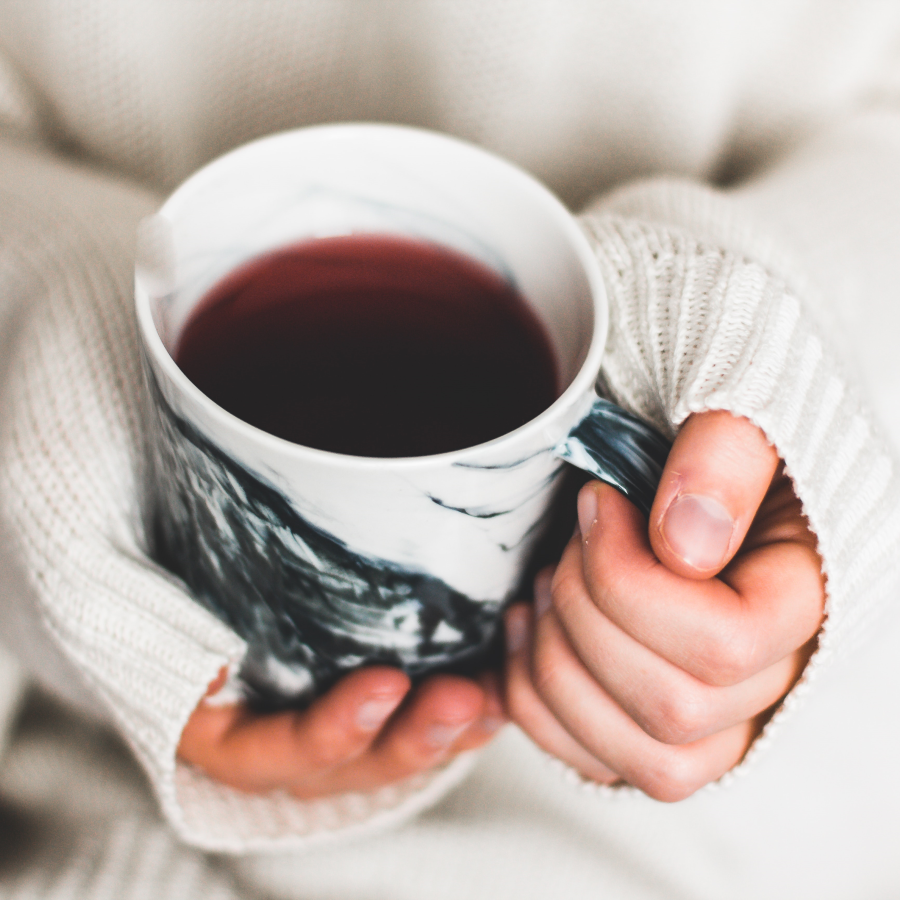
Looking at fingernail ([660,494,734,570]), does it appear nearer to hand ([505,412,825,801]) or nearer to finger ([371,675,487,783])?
hand ([505,412,825,801])

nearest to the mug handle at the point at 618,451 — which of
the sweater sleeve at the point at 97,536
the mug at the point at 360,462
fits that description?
the mug at the point at 360,462

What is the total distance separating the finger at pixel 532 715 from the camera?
451 mm

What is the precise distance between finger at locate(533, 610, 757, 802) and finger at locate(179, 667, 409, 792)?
0.28ft

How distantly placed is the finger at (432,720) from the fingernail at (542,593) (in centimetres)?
7

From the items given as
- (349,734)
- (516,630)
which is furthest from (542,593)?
(349,734)

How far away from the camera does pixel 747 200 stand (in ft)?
2.04

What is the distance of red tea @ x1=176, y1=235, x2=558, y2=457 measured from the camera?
1.24 ft

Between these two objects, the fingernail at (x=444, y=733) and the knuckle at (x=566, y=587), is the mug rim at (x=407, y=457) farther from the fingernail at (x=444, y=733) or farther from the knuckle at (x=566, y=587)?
the fingernail at (x=444, y=733)

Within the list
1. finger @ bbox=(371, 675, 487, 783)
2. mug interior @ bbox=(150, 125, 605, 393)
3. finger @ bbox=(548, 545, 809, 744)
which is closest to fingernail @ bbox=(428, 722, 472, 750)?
finger @ bbox=(371, 675, 487, 783)

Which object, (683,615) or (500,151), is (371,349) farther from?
(500,151)

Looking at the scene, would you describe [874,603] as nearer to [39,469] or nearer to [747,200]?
[747,200]

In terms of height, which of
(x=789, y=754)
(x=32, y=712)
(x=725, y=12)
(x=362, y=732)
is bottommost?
(x=32, y=712)

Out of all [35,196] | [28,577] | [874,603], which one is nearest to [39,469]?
[28,577]

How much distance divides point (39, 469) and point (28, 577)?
0.21 ft
